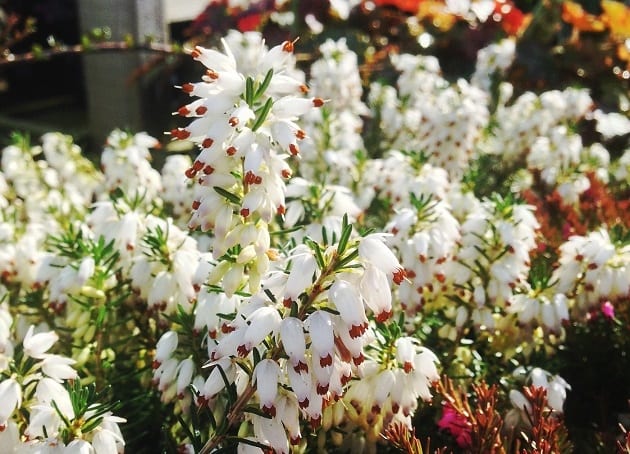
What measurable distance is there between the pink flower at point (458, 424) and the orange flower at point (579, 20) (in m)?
4.85

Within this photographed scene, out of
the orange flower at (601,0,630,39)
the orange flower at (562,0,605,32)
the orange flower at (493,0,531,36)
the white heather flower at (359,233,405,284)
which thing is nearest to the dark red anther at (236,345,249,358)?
the white heather flower at (359,233,405,284)

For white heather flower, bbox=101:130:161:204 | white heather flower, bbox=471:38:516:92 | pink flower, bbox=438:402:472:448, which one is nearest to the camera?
pink flower, bbox=438:402:472:448

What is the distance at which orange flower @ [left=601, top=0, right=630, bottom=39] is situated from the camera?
5.53 m

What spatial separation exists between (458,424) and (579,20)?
4948 millimetres

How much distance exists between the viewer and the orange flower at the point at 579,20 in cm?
579

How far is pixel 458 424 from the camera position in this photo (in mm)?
1679

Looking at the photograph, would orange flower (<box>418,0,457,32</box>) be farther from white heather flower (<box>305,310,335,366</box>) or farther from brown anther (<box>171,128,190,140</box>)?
white heather flower (<box>305,310,335,366</box>)

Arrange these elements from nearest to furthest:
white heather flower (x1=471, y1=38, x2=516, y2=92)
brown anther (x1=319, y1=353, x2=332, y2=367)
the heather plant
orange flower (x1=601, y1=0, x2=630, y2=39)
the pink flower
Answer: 1. brown anther (x1=319, y1=353, x2=332, y2=367)
2. the heather plant
3. the pink flower
4. white heather flower (x1=471, y1=38, x2=516, y2=92)
5. orange flower (x1=601, y1=0, x2=630, y2=39)

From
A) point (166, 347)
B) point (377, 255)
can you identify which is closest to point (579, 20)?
point (166, 347)

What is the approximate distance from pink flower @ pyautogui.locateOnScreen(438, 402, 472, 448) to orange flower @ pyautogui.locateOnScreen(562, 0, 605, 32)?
485 cm

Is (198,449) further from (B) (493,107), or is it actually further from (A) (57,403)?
(B) (493,107)

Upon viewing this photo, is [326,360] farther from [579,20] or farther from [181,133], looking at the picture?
[579,20]

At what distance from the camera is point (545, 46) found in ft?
18.7

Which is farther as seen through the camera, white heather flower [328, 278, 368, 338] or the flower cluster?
the flower cluster
